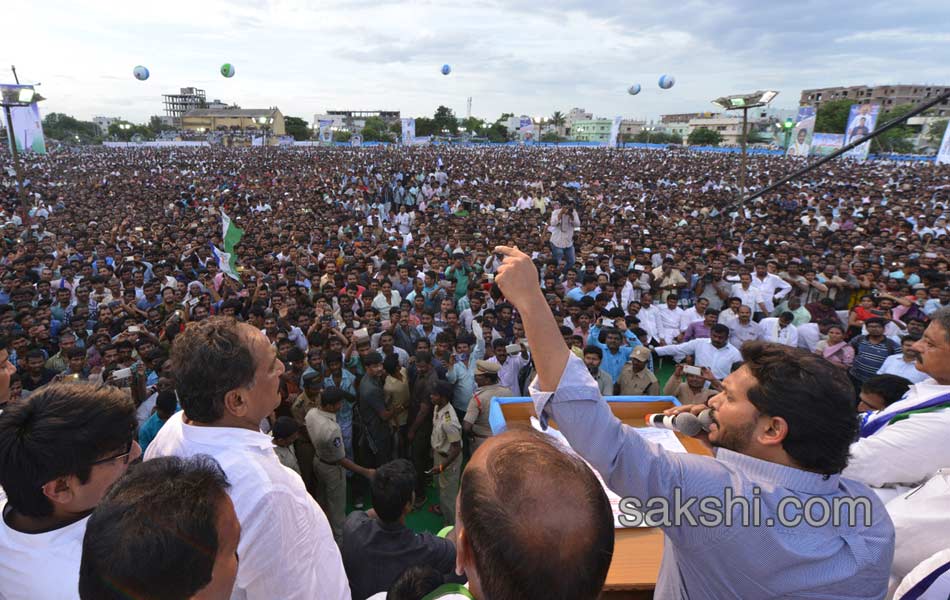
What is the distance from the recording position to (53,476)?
1.38 meters

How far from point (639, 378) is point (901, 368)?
2188mm

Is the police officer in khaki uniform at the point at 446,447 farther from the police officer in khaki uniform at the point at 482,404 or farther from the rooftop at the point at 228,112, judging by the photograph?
the rooftop at the point at 228,112

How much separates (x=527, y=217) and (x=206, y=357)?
39.9 feet

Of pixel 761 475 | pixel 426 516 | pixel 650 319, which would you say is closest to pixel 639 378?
pixel 650 319

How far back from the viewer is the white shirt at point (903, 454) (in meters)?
1.66

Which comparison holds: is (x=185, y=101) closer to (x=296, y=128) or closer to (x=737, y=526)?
(x=296, y=128)

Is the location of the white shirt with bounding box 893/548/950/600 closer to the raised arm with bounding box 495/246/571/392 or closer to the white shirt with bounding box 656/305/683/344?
the raised arm with bounding box 495/246/571/392

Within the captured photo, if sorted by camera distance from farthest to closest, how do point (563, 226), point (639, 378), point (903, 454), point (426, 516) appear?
1. point (563, 226)
2. point (639, 378)
3. point (426, 516)
4. point (903, 454)

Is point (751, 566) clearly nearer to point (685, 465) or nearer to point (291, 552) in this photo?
point (685, 465)

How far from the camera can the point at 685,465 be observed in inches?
43.8

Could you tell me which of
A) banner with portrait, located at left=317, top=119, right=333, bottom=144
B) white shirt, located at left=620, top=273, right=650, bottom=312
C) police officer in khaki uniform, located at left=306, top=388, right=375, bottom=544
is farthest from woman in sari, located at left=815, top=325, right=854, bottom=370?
banner with portrait, located at left=317, top=119, right=333, bottom=144

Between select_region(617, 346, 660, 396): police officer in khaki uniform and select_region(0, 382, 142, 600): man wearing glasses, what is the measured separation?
399cm

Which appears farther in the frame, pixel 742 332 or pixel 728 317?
pixel 728 317

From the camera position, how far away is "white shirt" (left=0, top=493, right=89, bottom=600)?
1.28m
